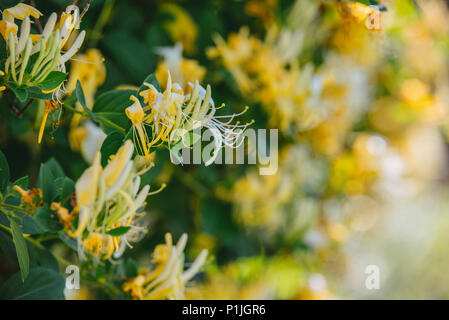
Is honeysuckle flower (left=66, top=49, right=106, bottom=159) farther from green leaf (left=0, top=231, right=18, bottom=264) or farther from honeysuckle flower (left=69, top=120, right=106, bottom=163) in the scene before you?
green leaf (left=0, top=231, right=18, bottom=264)

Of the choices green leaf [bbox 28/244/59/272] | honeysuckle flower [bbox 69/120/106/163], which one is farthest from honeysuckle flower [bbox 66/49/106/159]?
green leaf [bbox 28/244/59/272]

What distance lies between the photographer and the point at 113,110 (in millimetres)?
397

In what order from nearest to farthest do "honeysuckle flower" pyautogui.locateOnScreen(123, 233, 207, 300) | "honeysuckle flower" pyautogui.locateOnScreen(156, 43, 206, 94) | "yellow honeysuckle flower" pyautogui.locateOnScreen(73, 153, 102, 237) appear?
"yellow honeysuckle flower" pyautogui.locateOnScreen(73, 153, 102, 237) < "honeysuckle flower" pyautogui.locateOnScreen(123, 233, 207, 300) < "honeysuckle flower" pyautogui.locateOnScreen(156, 43, 206, 94)

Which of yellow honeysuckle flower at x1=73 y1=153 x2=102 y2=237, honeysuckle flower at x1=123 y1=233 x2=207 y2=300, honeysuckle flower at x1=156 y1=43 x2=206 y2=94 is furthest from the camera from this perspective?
honeysuckle flower at x1=156 y1=43 x2=206 y2=94

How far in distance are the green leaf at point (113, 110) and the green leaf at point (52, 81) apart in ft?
0.21

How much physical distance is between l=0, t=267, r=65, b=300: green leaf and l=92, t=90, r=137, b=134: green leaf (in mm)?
144

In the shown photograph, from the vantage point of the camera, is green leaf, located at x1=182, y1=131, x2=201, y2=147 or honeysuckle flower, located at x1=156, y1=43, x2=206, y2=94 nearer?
green leaf, located at x1=182, y1=131, x2=201, y2=147

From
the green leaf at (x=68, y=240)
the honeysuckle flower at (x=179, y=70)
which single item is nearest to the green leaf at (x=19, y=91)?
the green leaf at (x=68, y=240)

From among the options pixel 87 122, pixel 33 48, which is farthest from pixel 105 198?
pixel 87 122

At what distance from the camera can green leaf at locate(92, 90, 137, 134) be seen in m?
0.39

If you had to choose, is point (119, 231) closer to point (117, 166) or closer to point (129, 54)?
point (117, 166)

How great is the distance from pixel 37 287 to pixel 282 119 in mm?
378

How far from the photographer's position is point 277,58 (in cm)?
66

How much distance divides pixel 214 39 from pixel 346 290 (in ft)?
2.68
